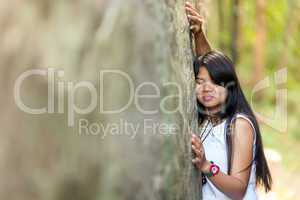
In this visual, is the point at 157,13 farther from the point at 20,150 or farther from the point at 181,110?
the point at 20,150

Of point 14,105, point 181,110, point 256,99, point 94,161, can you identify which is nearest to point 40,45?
point 14,105

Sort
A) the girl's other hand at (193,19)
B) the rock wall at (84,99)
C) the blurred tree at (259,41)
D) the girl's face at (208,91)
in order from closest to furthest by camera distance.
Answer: the rock wall at (84,99), the girl's other hand at (193,19), the girl's face at (208,91), the blurred tree at (259,41)

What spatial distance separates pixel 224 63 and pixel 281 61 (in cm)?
1140

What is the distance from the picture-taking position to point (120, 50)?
0.93 metres

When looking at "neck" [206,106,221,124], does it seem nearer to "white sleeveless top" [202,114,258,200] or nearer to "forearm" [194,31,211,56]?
"white sleeveless top" [202,114,258,200]

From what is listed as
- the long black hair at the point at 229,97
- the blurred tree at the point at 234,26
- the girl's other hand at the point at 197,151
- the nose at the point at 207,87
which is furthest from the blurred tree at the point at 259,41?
the girl's other hand at the point at 197,151

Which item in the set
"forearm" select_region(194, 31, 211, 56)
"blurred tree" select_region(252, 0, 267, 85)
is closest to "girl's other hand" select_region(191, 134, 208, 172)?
"forearm" select_region(194, 31, 211, 56)

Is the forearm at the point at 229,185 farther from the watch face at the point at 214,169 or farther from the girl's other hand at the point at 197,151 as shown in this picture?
the girl's other hand at the point at 197,151

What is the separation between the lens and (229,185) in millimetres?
1689

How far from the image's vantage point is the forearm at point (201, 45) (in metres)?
1.75

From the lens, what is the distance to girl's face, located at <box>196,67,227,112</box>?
5.82 feet

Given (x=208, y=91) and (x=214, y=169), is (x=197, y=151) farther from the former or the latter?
(x=208, y=91)

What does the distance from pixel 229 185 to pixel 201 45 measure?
1.58 feet

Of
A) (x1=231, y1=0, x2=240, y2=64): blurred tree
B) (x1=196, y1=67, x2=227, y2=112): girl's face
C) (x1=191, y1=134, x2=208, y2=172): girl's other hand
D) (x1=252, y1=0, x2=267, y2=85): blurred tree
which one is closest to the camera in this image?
(x1=191, y1=134, x2=208, y2=172): girl's other hand
